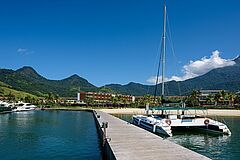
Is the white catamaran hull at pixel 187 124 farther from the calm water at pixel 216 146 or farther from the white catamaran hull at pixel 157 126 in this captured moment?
the calm water at pixel 216 146

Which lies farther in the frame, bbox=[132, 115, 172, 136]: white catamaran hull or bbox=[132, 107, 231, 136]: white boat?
bbox=[132, 107, 231, 136]: white boat

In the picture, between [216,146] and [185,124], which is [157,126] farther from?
[216,146]

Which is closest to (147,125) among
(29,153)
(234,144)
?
(234,144)

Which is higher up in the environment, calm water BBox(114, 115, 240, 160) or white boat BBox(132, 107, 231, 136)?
white boat BBox(132, 107, 231, 136)

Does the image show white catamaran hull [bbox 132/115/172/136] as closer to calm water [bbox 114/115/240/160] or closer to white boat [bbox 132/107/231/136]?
white boat [bbox 132/107/231/136]

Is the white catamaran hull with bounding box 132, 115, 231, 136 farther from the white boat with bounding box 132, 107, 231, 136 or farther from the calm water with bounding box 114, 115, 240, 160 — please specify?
the calm water with bounding box 114, 115, 240, 160

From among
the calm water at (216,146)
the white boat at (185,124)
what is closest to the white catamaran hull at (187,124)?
the white boat at (185,124)

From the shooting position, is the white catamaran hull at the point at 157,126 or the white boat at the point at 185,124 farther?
the white boat at the point at 185,124

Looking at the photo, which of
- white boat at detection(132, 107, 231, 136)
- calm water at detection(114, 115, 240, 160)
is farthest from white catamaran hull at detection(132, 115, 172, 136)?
calm water at detection(114, 115, 240, 160)

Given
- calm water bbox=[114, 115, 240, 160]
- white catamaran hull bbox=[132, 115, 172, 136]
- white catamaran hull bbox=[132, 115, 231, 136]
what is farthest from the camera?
white catamaran hull bbox=[132, 115, 231, 136]

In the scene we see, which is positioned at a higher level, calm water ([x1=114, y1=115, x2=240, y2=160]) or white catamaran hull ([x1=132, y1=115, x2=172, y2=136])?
white catamaran hull ([x1=132, y1=115, x2=172, y2=136])

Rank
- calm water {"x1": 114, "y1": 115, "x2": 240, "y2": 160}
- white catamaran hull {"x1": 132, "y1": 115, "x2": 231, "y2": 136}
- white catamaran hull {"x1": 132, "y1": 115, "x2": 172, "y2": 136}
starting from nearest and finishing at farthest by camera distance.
Answer: calm water {"x1": 114, "y1": 115, "x2": 240, "y2": 160} → white catamaran hull {"x1": 132, "y1": 115, "x2": 172, "y2": 136} → white catamaran hull {"x1": 132, "y1": 115, "x2": 231, "y2": 136}

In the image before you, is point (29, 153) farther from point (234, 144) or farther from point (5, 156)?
point (234, 144)

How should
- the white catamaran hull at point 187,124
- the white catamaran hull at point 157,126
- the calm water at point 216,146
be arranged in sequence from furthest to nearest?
the white catamaran hull at point 187,124, the white catamaran hull at point 157,126, the calm water at point 216,146
